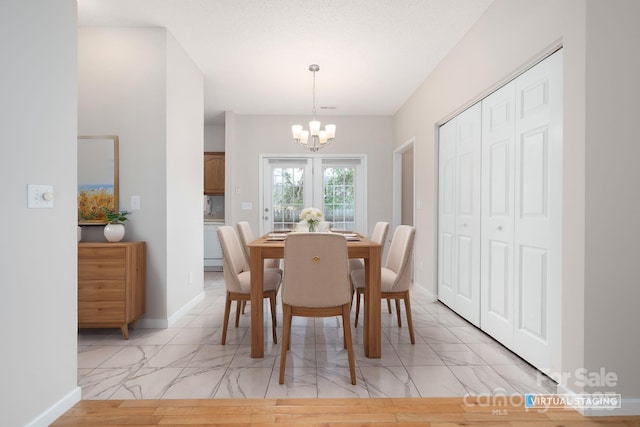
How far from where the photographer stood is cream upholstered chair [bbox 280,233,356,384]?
2.15 meters

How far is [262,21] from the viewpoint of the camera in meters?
3.01

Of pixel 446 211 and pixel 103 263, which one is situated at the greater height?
pixel 446 211

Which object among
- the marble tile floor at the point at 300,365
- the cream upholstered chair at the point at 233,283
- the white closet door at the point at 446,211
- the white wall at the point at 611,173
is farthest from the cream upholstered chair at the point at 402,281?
the white wall at the point at 611,173

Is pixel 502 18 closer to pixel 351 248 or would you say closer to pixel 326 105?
pixel 351 248

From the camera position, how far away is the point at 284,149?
602cm

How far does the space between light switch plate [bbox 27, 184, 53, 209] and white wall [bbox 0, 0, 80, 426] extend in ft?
0.07

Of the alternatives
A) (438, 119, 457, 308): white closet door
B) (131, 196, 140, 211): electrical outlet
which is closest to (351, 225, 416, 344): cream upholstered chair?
(438, 119, 457, 308): white closet door

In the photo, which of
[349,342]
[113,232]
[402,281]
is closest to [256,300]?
[349,342]

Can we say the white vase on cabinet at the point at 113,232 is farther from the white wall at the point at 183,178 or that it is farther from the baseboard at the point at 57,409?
the baseboard at the point at 57,409

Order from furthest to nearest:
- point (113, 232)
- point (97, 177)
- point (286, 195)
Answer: point (286, 195) → point (97, 177) → point (113, 232)

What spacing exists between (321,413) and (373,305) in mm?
843

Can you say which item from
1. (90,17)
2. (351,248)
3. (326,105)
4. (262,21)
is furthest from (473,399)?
(326,105)

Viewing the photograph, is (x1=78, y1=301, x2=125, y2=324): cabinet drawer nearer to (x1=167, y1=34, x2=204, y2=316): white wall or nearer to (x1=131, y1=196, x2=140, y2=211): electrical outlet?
(x1=167, y1=34, x2=204, y2=316): white wall

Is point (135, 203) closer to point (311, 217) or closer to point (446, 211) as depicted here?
point (311, 217)
